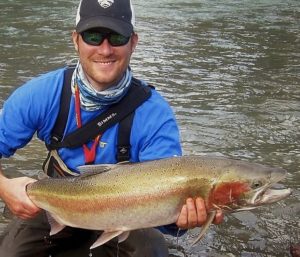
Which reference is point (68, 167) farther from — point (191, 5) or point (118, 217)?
point (191, 5)

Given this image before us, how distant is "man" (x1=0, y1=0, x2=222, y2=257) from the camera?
12.7 ft

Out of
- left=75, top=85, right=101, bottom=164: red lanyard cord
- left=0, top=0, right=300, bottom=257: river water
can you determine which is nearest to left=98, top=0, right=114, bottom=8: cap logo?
left=75, top=85, right=101, bottom=164: red lanyard cord

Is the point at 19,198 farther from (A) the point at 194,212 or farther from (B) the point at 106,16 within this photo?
(B) the point at 106,16

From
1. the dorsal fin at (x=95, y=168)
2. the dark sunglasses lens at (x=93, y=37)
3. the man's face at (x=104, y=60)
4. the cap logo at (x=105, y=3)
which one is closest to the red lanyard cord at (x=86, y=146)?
the man's face at (x=104, y=60)

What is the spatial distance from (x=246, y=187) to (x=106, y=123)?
3.85 feet

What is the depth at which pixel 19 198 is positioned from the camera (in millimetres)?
3820

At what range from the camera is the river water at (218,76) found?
A: 5.52m

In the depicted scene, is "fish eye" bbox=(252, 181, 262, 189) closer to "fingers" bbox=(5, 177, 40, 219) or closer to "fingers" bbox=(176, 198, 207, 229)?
"fingers" bbox=(176, 198, 207, 229)

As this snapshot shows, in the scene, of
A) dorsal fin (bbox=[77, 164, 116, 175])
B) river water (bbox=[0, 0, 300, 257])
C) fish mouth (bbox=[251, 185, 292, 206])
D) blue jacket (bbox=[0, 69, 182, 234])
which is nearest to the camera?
fish mouth (bbox=[251, 185, 292, 206])

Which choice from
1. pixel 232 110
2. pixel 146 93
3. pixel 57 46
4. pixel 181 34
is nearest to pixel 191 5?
pixel 181 34

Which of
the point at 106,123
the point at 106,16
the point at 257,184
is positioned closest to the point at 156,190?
the point at 257,184

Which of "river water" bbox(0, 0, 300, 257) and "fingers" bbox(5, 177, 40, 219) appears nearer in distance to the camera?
"fingers" bbox(5, 177, 40, 219)

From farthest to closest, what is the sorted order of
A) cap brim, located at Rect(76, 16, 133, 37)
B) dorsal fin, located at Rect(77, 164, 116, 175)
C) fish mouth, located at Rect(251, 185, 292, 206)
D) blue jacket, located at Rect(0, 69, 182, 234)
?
blue jacket, located at Rect(0, 69, 182, 234) < cap brim, located at Rect(76, 16, 133, 37) < dorsal fin, located at Rect(77, 164, 116, 175) < fish mouth, located at Rect(251, 185, 292, 206)

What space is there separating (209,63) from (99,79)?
8.70 meters
